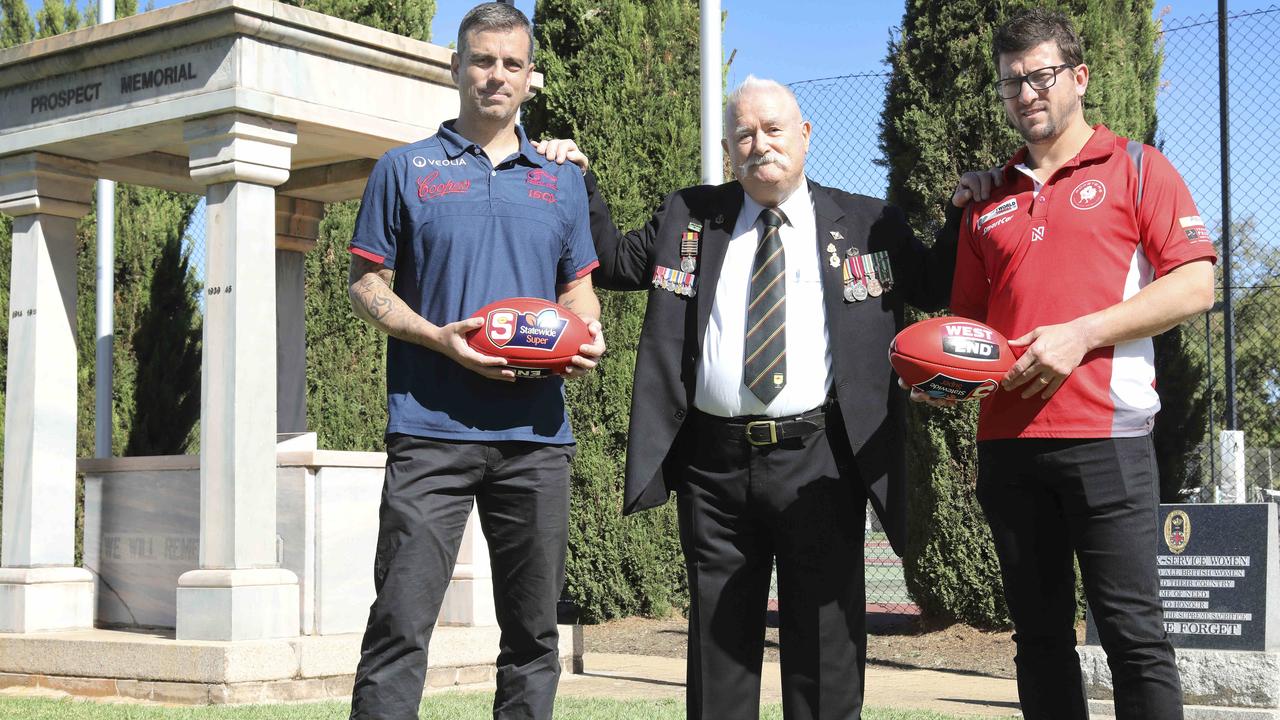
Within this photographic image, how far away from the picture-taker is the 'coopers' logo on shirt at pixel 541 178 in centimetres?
396

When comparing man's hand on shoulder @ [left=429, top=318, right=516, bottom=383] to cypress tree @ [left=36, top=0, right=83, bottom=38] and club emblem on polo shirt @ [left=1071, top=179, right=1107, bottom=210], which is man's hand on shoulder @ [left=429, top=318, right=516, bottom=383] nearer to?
club emblem on polo shirt @ [left=1071, top=179, right=1107, bottom=210]

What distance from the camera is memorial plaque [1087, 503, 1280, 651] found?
619 cm

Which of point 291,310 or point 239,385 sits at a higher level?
point 291,310

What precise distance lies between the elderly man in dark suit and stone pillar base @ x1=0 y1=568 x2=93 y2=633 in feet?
18.7

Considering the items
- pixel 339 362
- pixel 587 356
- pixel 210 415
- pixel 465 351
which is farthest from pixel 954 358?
pixel 339 362

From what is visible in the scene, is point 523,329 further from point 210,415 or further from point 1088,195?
point 210,415

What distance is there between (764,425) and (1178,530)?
147 inches

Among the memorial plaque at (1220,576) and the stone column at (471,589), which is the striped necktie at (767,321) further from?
the stone column at (471,589)

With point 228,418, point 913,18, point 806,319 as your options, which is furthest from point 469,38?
point 913,18

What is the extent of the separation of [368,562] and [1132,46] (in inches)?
259

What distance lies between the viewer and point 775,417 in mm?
3592

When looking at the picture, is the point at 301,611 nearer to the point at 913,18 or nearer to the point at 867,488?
the point at 867,488

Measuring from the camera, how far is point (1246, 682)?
6129 mm

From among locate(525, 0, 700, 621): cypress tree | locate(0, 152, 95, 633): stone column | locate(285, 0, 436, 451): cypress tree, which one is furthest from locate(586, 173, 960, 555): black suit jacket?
locate(285, 0, 436, 451): cypress tree
